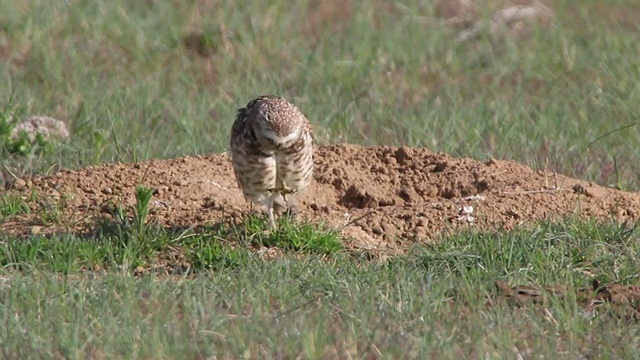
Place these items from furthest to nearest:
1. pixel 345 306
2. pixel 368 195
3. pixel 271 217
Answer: pixel 368 195
pixel 271 217
pixel 345 306

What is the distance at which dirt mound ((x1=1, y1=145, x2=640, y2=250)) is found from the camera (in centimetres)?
679

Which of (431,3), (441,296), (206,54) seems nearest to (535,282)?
A: (441,296)

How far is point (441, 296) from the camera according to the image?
5375 millimetres

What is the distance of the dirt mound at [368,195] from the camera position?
6789 millimetres

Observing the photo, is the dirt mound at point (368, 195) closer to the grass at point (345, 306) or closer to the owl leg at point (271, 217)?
the owl leg at point (271, 217)

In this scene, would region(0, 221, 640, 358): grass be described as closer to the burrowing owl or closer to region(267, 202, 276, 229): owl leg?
region(267, 202, 276, 229): owl leg

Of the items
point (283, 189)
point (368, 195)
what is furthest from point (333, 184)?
point (283, 189)

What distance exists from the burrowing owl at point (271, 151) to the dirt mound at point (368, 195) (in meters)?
0.24

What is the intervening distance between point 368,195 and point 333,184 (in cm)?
24

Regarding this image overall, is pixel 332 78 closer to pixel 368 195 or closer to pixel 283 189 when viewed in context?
pixel 368 195

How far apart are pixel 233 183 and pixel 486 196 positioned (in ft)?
4.97

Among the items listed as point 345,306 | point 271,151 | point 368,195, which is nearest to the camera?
point 345,306

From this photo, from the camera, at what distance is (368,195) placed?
24.6 ft

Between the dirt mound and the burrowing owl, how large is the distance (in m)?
0.24
